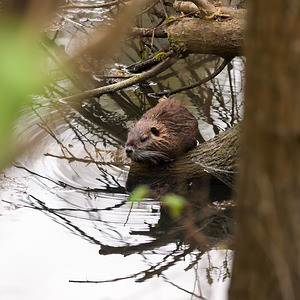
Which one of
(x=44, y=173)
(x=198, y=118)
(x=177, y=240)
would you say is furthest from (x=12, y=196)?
(x=198, y=118)

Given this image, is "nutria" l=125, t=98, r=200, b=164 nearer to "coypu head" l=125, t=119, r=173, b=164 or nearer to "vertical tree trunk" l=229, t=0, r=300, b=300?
"coypu head" l=125, t=119, r=173, b=164

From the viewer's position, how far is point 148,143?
4840 millimetres

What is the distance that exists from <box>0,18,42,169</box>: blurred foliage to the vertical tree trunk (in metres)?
0.71

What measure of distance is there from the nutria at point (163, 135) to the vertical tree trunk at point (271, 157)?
Result: 3.45 meters

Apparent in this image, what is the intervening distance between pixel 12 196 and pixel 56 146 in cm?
106

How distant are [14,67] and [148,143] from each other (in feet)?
14.5

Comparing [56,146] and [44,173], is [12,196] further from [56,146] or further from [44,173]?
[56,146]

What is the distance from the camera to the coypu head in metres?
4.66

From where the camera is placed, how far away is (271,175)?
1.10 metres

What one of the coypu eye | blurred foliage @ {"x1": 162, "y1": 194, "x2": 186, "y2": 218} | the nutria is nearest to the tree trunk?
the nutria

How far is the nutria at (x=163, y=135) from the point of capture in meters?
4.72

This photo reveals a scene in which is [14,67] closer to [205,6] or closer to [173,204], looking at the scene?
[173,204]

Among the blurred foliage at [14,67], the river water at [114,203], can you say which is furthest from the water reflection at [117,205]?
the blurred foliage at [14,67]

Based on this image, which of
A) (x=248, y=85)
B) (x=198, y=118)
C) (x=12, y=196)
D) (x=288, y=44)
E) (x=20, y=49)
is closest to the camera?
(x=20, y=49)
